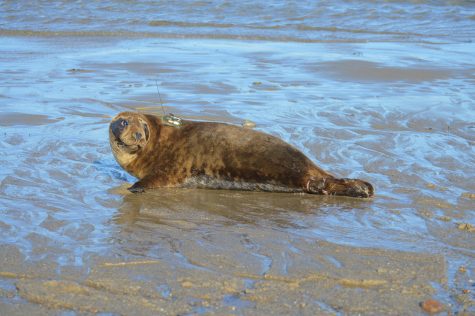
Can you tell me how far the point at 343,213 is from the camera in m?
5.47

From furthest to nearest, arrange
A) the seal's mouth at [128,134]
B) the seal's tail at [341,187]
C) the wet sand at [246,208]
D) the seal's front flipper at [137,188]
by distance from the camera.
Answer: the seal's mouth at [128,134] < the seal's front flipper at [137,188] < the seal's tail at [341,187] < the wet sand at [246,208]

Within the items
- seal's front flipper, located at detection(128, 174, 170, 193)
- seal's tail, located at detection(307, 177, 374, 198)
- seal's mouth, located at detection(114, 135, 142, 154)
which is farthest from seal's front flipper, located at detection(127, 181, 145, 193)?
seal's tail, located at detection(307, 177, 374, 198)

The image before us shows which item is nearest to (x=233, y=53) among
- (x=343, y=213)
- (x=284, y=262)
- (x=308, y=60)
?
(x=308, y=60)

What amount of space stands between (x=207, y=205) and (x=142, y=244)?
42.0 inches

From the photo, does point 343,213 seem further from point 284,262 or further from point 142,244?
point 142,244

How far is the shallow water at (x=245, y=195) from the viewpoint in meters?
4.03

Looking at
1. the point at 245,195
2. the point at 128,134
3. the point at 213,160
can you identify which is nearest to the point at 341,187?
the point at 245,195

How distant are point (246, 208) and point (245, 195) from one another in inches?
15.8

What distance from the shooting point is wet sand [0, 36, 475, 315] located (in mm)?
3988

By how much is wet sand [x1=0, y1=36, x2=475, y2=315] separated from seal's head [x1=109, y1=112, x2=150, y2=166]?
0.20 meters

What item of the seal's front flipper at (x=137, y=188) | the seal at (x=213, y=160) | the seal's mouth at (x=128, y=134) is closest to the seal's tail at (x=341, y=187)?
the seal at (x=213, y=160)

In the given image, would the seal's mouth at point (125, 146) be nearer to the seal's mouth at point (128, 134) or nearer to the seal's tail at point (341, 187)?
the seal's mouth at point (128, 134)

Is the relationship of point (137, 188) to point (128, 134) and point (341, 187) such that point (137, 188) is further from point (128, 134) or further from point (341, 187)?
point (341, 187)

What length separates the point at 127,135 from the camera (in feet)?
21.3
